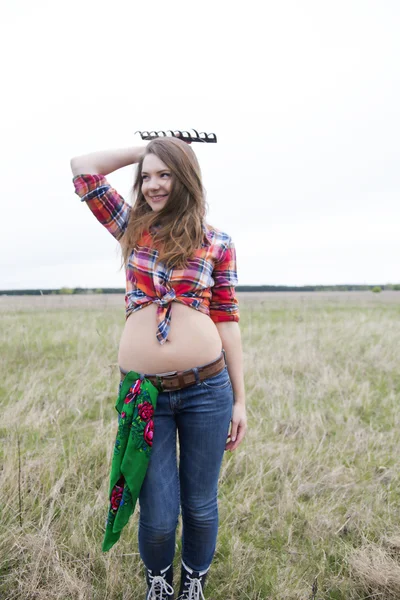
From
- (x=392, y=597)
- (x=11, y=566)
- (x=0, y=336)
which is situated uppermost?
(x=0, y=336)

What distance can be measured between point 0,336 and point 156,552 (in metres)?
5.67

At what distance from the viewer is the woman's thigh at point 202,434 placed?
5.85 feet

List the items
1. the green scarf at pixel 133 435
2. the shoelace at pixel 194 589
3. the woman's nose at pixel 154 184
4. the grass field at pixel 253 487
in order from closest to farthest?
the green scarf at pixel 133 435 < the woman's nose at pixel 154 184 < the shoelace at pixel 194 589 < the grass field at pixel 253 487

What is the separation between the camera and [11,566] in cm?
228

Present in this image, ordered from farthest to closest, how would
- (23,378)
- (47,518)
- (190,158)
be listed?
(23,378) < (47,518) < (190,158)

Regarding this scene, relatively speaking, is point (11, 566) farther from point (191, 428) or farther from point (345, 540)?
point (345, 540)

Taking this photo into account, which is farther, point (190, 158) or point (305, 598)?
point (305, 598)

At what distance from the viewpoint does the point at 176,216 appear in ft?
6.28

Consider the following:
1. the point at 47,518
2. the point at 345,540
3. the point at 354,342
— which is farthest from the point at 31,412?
the point at 354,342

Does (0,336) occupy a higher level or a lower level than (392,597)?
higher

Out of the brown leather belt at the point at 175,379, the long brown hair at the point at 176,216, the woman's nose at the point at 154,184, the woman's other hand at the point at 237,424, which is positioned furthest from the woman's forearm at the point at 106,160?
the woman's other hand at the point at 237,424

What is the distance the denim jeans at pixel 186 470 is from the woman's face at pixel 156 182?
0.79 meters

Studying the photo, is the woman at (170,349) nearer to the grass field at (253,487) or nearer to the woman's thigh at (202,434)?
the woman's thigh at (202,434)

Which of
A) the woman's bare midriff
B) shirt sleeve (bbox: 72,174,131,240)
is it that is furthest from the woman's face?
the woman's bare midriff
